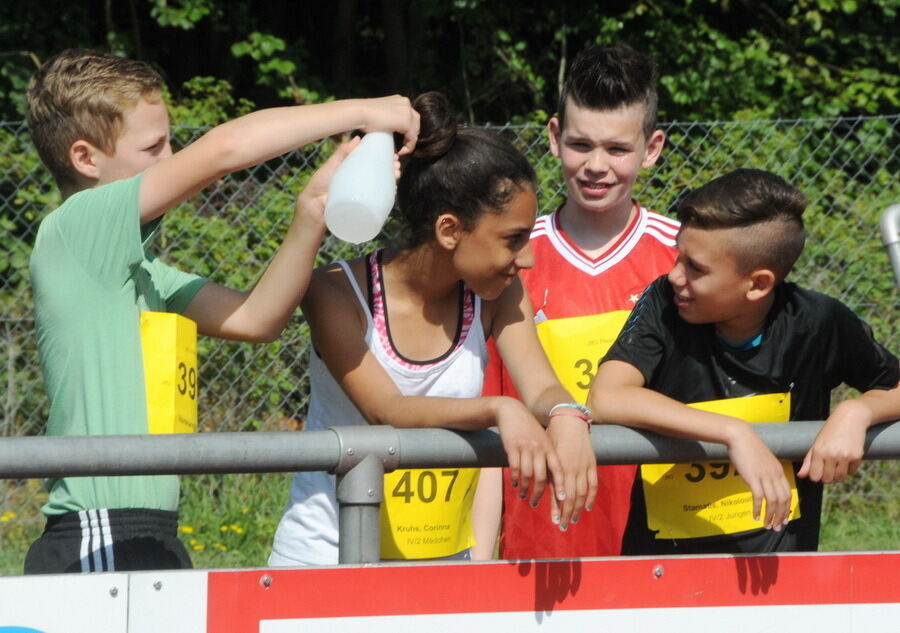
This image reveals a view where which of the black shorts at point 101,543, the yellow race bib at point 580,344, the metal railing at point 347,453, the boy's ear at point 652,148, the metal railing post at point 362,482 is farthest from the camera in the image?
the boy's ear at point 652,148

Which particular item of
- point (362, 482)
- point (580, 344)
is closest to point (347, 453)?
point (362, 482)

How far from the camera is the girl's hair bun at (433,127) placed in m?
2.58

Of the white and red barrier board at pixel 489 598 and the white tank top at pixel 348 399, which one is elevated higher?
the white tank top at pixel 348 399

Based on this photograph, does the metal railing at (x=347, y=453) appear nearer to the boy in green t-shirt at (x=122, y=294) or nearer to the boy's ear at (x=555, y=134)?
the boy in green t-shirt at (x=122, y=294)

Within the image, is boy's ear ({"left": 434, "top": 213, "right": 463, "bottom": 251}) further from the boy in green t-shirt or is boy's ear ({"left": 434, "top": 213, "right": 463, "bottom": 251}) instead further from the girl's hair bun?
the boy in green t-shirt

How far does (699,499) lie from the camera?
236 cm

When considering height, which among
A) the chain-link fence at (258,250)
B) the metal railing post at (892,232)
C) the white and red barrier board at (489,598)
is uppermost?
the chain-link fence at (258,250)

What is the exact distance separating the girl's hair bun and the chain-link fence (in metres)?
3.10

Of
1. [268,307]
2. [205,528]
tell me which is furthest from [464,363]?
[205,528]

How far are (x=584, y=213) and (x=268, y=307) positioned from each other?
107 centimetres

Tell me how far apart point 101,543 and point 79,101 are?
0.84m

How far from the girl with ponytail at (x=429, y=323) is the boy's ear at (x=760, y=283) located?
437 millimetres

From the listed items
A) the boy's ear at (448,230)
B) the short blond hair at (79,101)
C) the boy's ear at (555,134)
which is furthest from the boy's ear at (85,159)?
the boy's ear at (555,134)

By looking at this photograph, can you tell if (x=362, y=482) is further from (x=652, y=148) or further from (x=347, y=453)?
(x=652, y=148)
